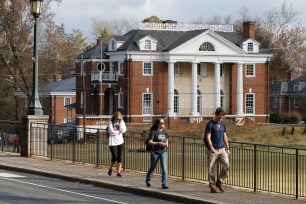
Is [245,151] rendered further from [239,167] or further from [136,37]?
[136,37]

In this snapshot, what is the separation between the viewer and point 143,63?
258 ft

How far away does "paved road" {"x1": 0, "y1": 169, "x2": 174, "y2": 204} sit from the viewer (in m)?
17.5

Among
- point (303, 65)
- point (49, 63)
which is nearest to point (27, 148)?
point (49, 63)

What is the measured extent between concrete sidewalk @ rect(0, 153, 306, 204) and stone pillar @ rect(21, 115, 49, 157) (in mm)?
814

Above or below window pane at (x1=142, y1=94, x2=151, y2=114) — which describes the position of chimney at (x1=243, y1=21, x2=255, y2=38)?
above

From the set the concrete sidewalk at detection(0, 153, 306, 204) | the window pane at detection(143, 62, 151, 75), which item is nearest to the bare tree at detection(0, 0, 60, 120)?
the window pane at detection(143, 62, 151, 75)

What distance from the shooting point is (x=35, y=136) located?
28.0 metres

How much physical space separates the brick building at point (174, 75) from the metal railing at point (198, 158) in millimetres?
49107

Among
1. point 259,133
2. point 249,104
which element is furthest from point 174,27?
point 259,133

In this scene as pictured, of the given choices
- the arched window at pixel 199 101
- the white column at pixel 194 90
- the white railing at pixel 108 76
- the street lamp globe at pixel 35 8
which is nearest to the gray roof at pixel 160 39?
the white railing at pixel 108 76

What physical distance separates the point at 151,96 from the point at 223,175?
61.3 m

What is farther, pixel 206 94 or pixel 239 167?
pixel 206 94

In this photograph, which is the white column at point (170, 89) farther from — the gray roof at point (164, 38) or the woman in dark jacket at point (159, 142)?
the woman in dark jacket at point (159, 142)

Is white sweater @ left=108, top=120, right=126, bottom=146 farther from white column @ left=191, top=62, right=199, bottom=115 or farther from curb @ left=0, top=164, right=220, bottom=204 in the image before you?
white column @ left=191, top=62, right=199, bottom=115
